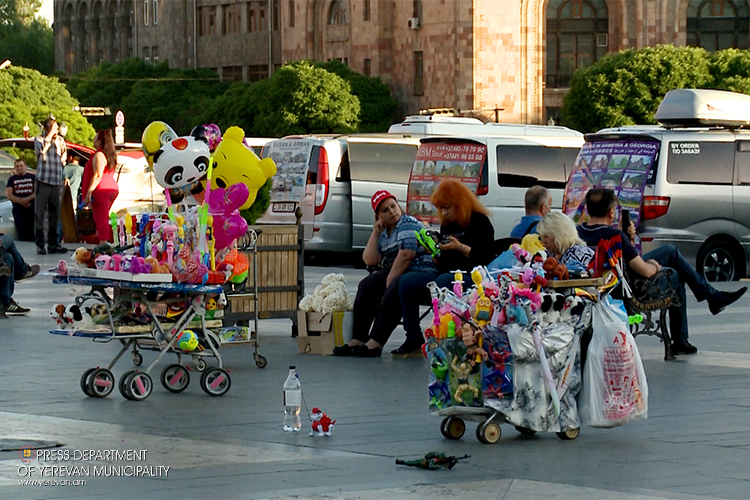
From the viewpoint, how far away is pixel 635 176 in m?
19.8

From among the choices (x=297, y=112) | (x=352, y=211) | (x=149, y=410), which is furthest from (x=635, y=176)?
(x=297, y=112)

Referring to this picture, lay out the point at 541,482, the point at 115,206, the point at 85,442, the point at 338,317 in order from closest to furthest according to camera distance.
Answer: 1. the point at 541,482
2. the point at 85,442
3. the point at 338,317
4. the point at 115,206

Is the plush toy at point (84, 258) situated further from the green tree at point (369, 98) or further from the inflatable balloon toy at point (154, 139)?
the green tree at point (369, 98)

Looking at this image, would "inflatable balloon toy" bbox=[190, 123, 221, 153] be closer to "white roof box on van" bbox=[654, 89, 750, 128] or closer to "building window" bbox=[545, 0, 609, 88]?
"white roof box on van" bbox=[654, 89, 750, 128]

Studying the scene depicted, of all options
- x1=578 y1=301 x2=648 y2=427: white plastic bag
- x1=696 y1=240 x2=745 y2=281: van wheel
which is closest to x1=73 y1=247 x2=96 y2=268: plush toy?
x1=578 y1=301 x2=648 y2=427: white plastic bag

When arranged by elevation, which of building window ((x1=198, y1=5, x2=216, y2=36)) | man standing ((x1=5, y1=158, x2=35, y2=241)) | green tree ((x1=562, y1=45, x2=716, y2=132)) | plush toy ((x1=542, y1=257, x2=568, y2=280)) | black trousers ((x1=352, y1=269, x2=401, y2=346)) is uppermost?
building window ((x1=198, y1=5, x2=216, y2=36))

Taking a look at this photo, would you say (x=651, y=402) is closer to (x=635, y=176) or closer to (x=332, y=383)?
(x=332, y=383)

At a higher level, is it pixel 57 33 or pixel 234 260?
pixel 57 33

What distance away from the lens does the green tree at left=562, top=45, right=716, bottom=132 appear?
58.0 m

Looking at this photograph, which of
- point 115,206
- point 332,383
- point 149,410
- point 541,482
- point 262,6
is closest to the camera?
point 541,482

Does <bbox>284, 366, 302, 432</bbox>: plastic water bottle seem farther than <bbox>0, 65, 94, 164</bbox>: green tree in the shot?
No

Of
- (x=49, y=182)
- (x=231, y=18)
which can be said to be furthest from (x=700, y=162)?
(x=231, y=18)

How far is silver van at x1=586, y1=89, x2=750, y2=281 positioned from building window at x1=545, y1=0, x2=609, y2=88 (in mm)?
47659

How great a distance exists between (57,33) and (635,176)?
98056 mm
